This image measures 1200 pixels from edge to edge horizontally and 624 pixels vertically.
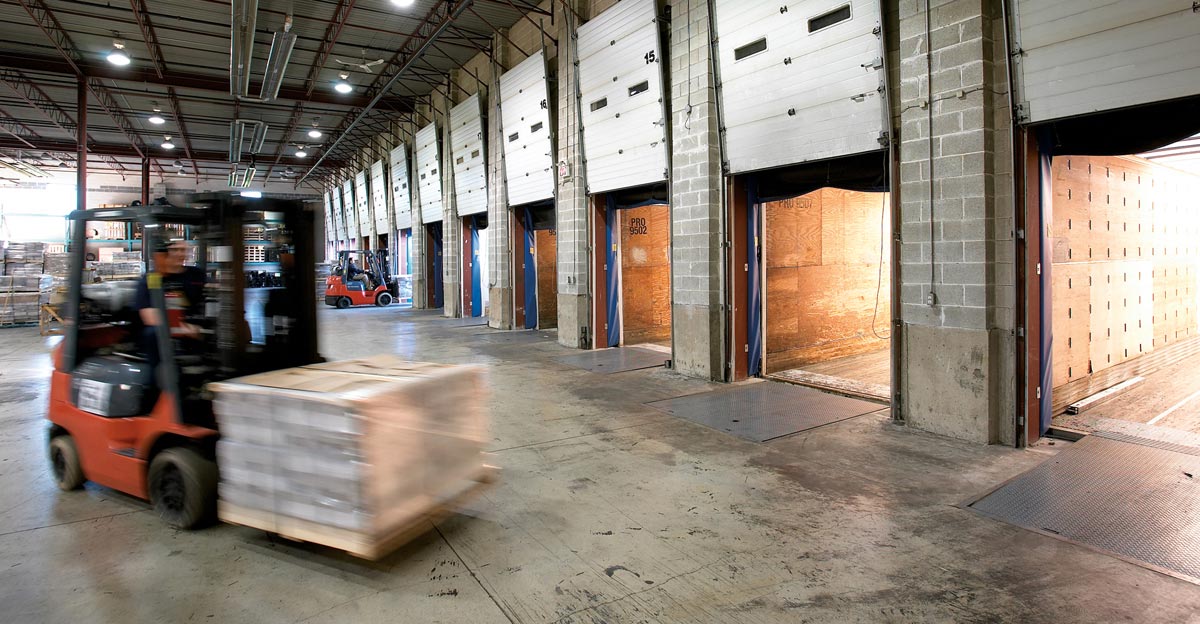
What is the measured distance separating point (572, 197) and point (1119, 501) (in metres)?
9.72

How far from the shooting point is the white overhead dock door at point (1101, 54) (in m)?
4.41

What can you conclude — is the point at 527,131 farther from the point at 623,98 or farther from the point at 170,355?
the point at 170,355

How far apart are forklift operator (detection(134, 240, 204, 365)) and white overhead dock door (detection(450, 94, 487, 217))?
1270 centimetres

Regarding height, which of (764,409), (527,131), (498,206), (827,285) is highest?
(527,131)

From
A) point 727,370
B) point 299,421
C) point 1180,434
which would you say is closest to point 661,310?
point 727,370

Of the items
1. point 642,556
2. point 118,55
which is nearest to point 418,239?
point 118,55

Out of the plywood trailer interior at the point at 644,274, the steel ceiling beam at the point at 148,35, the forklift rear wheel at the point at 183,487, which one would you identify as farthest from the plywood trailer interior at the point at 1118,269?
the steel ceiling beam at the point at 148,35

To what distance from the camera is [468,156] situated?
17.3 metres

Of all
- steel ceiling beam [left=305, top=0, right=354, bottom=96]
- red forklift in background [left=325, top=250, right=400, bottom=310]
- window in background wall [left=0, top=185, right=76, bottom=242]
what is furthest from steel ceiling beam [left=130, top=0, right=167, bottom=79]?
window in background wall [left=0, top=185, right=76, bottom=242]

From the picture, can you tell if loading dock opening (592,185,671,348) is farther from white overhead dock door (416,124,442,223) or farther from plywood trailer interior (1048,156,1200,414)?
white overhead dock door (416,124,442,223)

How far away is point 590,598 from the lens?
3135 millimetres

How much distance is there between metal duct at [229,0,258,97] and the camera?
10734 mm

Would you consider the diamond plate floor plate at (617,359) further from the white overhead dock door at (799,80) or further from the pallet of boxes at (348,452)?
the pallet of boxes at (348,452)

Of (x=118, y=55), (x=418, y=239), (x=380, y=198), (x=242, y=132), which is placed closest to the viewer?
(x=118, y=55)
